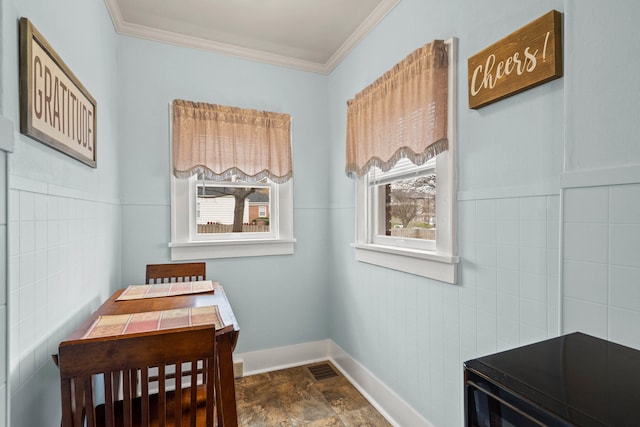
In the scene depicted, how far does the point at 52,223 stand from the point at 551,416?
1.63m

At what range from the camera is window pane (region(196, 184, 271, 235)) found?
270cm

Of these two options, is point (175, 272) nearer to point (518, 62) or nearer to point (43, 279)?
point (43, 279)

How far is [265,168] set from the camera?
2732 mm

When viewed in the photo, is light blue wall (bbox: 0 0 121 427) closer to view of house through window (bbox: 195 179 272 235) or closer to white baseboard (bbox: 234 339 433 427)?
view of house through window (bbox: 195 179 272 235)

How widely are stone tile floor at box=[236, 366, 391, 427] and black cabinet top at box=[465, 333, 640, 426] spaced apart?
151 centimetres

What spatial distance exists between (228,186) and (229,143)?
1.18 ft

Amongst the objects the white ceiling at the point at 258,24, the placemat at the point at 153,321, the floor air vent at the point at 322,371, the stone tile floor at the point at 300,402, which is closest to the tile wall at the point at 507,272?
the stone tile floor at the point at 300,402

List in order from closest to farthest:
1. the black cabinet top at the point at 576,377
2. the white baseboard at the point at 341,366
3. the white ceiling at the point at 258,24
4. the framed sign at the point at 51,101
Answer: the black cabinet top at the point at 576,377, the framed sign at the point at 51,101, the white baseboard at the point at 341,366, the white ceiling at the point at 258,24

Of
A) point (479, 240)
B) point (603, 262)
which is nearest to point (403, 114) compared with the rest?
point (479, 240)

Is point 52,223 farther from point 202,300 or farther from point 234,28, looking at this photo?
point 234,28

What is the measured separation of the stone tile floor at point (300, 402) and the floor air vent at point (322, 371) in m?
0.04

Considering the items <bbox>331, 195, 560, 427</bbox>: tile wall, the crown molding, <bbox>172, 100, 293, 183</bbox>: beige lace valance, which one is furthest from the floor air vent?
the crown molding

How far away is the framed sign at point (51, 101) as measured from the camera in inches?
41.4

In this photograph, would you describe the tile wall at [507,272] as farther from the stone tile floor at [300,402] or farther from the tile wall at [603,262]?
the stone tile floor at [300,402]
